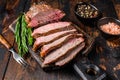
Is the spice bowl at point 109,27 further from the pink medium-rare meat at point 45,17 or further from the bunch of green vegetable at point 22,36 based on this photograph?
the bunch of green vegetable at point 22,36

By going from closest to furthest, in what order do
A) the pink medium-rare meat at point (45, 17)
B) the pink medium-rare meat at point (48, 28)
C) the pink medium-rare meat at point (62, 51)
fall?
the pink medium-rare meat at point (62, 51) < the pink medium-rare meat at point (48, 28) < the pink medium-rare meat at point (45, 17)

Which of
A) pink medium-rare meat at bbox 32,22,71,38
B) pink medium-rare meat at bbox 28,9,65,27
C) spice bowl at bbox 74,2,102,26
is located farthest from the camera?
spice bowl at bbox 74,2,102,26

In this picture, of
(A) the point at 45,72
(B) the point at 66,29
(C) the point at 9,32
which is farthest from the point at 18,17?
(A) the point at 45,72

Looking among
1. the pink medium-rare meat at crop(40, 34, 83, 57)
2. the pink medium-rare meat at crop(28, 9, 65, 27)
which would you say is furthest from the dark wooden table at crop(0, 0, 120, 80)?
the pink medium-rare meat at crop(28, 9, 65, 27)

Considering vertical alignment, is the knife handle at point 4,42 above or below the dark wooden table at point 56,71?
above

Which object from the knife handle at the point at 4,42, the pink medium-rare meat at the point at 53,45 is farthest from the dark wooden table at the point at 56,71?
the pink medium-rare meat at the point at 53,45

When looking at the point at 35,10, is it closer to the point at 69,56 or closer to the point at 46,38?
the point at 46,38

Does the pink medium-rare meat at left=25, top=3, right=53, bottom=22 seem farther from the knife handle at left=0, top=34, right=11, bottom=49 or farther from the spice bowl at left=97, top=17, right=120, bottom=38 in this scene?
the spice bowl at left=97, top=17, right=120, bottom=38
